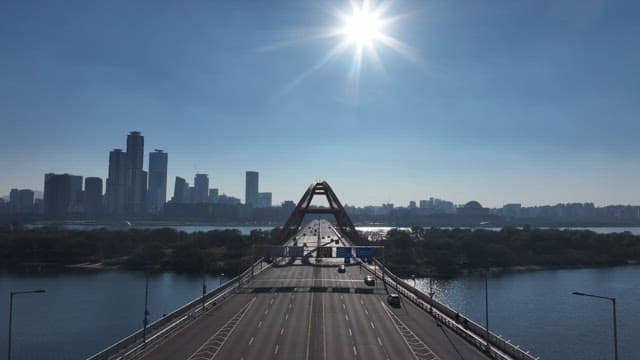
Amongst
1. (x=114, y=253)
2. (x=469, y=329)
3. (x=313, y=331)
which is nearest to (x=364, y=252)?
(x=469, y=329)

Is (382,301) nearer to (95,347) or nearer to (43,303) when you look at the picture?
(95,347)

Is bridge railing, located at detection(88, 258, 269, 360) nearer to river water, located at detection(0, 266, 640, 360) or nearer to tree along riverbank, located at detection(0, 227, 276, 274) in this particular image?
river water, located at detection(0, 266, 640, 360)

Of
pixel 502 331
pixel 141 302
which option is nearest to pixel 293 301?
pixel 502 331

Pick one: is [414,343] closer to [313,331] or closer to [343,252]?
[313,331]

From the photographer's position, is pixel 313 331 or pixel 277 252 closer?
pixel 313 331

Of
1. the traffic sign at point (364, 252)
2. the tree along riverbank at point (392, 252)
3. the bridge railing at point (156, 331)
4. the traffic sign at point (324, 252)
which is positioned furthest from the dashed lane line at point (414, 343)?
the tree along riverbank at point (392, 252)

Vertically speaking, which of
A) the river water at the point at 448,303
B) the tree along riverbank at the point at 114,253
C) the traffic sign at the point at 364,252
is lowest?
the river water at the point at 448,303

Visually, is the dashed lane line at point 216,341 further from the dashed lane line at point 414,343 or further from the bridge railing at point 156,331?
the dashed lane line at point 414,343
